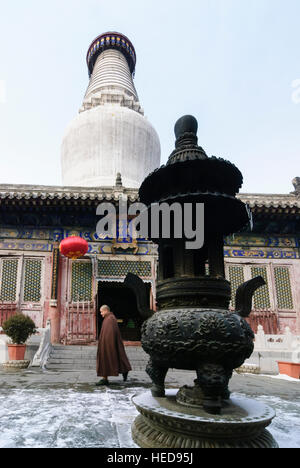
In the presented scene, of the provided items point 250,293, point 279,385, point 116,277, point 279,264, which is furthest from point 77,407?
point 279,264

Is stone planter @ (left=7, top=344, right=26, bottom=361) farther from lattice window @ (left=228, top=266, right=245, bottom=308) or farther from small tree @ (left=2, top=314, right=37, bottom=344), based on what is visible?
lattice window @ (left=228, top=266, right=245, bottom=308)

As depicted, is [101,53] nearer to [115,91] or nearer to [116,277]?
[115,91]

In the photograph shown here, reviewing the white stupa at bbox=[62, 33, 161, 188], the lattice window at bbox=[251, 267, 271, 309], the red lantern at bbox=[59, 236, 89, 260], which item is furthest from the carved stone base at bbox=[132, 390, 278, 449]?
the white stupa at bbox=[62, 33, 161, 188]

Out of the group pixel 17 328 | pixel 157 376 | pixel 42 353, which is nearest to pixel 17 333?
pixel 17 328

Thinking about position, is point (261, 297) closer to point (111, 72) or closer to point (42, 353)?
point (42, 353)

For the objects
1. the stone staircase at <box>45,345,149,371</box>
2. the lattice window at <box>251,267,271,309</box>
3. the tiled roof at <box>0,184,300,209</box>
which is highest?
the tiled roof at <box>0,184,300,209</box>

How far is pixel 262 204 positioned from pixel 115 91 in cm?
1064

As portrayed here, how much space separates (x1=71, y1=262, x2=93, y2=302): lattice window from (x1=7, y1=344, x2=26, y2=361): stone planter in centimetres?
287

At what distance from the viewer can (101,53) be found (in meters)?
20.2

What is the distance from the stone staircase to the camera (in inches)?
287

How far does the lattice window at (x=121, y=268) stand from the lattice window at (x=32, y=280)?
187cm

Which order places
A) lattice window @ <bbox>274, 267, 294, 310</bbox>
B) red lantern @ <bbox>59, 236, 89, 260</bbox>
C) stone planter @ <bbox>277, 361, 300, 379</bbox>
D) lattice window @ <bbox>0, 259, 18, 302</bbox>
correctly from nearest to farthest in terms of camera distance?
stone planter @ <bbox>277, 361, 300, 379</bbox> < red lantern @ <bbox>59, 236, 89, 260</bbox> < lattice window @ <bbox>0, 259, 18, 302</bbox> < lattice window @ <bbox>274, 267, 294, 310</bbox>

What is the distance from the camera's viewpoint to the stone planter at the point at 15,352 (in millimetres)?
7222

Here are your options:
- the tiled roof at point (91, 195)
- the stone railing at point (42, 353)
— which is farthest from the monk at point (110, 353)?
the tiled roof at point (91, 195)
